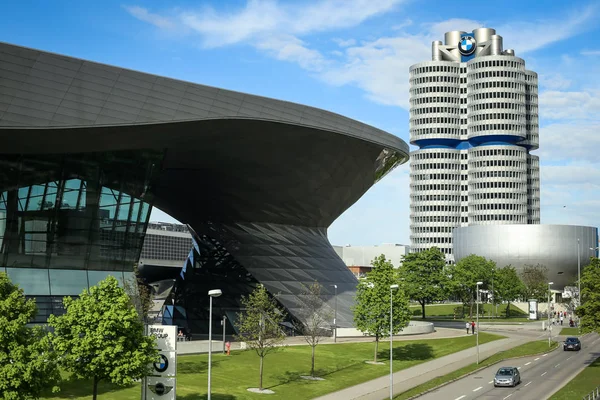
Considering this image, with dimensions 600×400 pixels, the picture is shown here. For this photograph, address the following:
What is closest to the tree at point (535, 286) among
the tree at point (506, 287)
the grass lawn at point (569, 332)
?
the tree at point (506, 287)

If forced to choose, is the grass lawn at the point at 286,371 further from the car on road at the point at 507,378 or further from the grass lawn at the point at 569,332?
the grass lawn at the point at 569,332

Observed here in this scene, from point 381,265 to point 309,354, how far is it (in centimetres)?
907

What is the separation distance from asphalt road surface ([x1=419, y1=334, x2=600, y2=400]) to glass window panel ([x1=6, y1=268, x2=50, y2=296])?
2714 cm

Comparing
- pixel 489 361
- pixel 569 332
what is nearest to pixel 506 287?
pixel 569 332

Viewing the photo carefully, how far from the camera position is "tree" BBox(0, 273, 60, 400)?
90.7ft

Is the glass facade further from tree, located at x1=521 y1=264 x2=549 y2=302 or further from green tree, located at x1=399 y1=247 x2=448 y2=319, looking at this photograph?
tree, located at x1=521 y1=264 x2=549 y2=302

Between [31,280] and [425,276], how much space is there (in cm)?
6415

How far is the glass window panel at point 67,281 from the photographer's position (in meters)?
53.8

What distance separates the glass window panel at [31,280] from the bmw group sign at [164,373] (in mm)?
24327

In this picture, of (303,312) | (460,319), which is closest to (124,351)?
(303,312)

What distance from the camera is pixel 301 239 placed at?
76.7 metres

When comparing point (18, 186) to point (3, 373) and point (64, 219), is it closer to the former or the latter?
point (64, 219)

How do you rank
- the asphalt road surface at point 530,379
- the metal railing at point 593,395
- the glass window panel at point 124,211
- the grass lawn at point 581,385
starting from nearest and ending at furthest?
the metal railing at point 593,395
the grass lawn at point 581,385
the asphalt road surface at point 530,379
the glass window panel at point 124,211

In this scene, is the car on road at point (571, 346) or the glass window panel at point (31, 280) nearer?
the glass window panel at point (31, 280)
